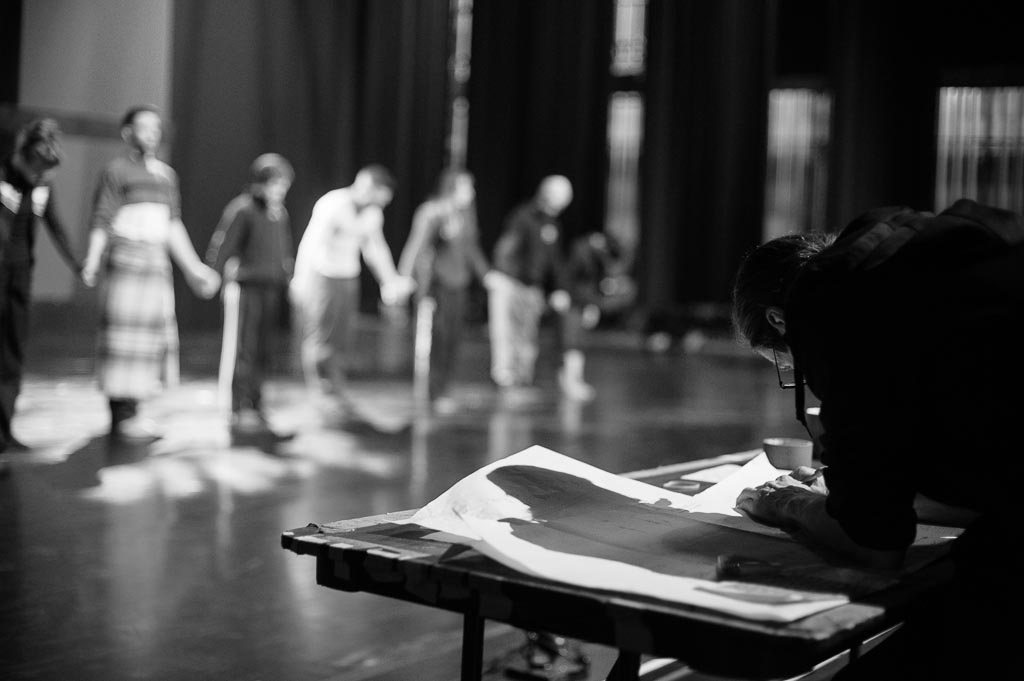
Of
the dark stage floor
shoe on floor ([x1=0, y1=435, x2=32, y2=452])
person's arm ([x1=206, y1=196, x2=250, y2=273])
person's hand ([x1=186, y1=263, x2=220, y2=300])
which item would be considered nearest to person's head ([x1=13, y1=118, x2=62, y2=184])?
person's hand ([x1=186, y1=263, x2=220, y2=300])

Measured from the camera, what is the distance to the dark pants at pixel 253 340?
280 inches

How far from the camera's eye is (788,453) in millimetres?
2129

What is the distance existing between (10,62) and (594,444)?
6192 millimetres

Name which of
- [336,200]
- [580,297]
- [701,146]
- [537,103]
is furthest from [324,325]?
[537,103]

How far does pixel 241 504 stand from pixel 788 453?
317 cm

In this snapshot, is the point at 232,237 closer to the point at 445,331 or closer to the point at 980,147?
the point at 445,331

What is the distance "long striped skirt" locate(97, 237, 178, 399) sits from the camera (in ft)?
20.5

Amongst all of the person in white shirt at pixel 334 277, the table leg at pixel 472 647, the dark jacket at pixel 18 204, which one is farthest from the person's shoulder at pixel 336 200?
the table leg at pixel 472 647

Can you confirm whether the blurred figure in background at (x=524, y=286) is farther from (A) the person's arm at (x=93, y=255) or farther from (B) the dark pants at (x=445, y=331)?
(A) the person's arm at (x=93, y=255)

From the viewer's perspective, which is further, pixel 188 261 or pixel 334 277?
pixel 334 277

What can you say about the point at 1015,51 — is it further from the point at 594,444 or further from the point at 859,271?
the point at 859,271

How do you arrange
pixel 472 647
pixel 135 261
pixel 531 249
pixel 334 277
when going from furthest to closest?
pixel 531 249 → pixel 334 277 → pixel 135 261 → pixel 472 647

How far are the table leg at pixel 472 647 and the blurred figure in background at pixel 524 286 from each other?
8.22 metres

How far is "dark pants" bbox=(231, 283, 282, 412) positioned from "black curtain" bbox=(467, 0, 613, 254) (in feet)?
33.0
